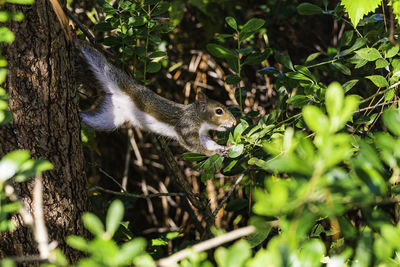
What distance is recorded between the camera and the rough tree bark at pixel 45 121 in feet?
4.33

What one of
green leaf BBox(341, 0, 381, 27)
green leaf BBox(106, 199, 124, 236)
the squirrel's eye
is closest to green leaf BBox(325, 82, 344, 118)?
green leaf BBox(106, 199, 124, 236)

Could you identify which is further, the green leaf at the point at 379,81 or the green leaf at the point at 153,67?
the green leaf at the point at 153,67

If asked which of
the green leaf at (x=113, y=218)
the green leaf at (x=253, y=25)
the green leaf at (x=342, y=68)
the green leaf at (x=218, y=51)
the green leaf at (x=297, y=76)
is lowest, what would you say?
the green leaf at (x=342, y=68)

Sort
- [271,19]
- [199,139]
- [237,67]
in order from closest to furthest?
[237,67] → [199,139] → [271,19]

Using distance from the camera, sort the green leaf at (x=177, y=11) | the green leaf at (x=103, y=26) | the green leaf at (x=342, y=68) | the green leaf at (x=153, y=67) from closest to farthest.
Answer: the green leaf at (x=342, y=68) < the green leaf at (x=103, y=26) < the green leaf at (x=153, y=67) < the green leaf at (x=177, y=11)

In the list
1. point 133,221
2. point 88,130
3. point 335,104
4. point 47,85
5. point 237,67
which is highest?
point 335,104

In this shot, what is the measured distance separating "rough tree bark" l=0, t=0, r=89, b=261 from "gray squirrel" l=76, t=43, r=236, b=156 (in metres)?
0.47

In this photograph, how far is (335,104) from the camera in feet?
1.96

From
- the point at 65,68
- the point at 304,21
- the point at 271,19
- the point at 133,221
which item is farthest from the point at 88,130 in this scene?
the point at 304,21

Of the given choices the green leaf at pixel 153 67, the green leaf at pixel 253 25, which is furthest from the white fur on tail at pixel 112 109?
the green leaf at pixel 253 25

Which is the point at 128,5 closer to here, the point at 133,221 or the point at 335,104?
the point at 335,104

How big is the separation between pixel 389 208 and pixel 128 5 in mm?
1638

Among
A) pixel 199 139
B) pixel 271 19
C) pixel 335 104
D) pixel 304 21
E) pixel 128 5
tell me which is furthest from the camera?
pixel 304 21

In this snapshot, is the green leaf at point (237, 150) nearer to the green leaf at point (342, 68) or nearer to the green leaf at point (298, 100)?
the green leaf at point (298, 100)
